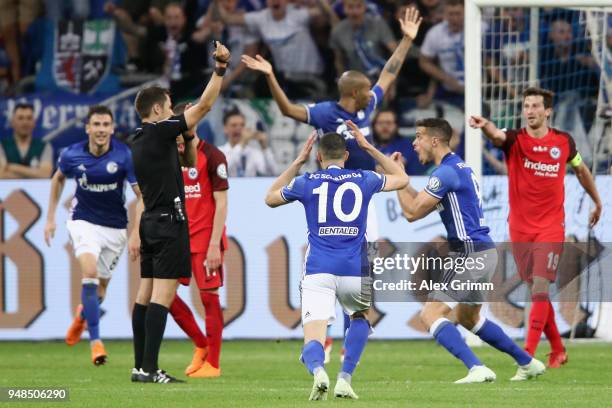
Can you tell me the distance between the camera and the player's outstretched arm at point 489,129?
36.7 ft

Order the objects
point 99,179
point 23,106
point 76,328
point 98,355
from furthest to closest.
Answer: point 23,106 → point 76,328 → point 99,179 → point 98,355

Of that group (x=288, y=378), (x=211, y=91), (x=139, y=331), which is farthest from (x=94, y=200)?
(x=211, y=91)

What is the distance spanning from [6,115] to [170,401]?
9.27 m

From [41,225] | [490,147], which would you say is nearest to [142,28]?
[41,225]

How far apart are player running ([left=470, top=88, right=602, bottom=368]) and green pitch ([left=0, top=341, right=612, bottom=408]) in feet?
2.63

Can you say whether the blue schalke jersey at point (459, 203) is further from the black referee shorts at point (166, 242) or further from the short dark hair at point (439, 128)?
the black referee shorts at point (166, 242)

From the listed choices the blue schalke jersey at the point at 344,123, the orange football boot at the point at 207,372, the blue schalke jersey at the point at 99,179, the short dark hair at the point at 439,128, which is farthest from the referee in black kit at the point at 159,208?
the blue schalke jersey at the point at 99,179

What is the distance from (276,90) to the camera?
11.3 meters

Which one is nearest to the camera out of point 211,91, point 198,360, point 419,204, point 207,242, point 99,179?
point 211,91

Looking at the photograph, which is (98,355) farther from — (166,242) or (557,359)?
(557,359)

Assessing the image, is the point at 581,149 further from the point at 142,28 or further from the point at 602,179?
the point at 142,28

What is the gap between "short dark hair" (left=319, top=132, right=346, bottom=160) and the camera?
911cm

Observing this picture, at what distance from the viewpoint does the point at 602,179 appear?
14.5 meters

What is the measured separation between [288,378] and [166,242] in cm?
180
